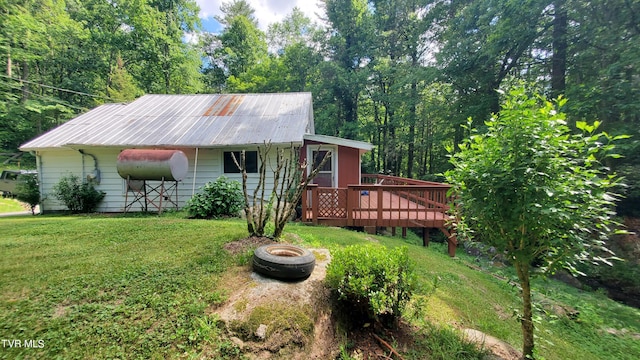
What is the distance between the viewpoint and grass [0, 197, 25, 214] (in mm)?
11450

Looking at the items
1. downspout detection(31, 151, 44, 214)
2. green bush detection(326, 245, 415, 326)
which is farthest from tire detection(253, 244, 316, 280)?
downspout detection(31, 151, 44, 214)

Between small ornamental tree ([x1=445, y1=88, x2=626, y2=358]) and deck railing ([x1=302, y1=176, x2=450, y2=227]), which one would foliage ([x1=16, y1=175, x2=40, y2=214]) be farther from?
small ornamental tree ([x1=445, y1=88, x2=626, y2=358])

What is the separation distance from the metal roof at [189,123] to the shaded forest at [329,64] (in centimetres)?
812

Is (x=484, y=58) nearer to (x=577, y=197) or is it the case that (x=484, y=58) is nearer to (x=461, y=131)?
(x=461, y=131)

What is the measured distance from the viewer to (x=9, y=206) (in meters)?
11.9

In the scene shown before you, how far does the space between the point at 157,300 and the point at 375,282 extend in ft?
→ 7.31

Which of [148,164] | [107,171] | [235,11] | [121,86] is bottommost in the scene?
[107,171]

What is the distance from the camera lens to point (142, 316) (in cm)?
226

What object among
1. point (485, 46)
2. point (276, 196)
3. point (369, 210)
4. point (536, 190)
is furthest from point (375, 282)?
point (485, 46)

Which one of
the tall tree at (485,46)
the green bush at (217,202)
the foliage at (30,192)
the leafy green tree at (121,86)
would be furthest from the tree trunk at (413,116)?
the leafy green tree at (121,86)

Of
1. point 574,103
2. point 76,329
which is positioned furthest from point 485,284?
point 574,103

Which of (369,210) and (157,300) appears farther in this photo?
(369,210)

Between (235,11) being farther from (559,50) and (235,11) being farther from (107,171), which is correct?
(559,50)

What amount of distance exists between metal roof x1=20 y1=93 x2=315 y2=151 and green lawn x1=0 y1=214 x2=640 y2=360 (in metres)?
3.60
